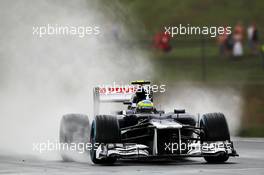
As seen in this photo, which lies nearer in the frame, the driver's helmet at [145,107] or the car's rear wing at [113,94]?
the driver's helmet at [145,107]

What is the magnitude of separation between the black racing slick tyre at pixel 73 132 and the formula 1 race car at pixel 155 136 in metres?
0.84

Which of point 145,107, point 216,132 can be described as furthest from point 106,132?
point 216,132

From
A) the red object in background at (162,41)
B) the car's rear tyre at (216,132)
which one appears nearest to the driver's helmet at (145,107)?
the car's rear tyre at (216,132)

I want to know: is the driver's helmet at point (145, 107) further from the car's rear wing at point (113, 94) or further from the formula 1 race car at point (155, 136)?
the car's rear wing at point (113, 94)

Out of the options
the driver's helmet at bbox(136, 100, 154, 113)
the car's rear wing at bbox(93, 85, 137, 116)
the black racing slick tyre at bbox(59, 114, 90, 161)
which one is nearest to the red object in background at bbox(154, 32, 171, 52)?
the car's rear wing at bbox(93, 85, 137, 116)

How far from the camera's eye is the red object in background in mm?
50194

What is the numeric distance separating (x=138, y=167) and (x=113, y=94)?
15.5ft

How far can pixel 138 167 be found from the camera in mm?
19828

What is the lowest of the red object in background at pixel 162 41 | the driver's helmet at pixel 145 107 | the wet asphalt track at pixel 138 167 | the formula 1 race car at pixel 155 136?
the wet asphalt track at pixel 138 167

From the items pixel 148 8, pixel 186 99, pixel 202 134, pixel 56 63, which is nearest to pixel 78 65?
pixel 56 63

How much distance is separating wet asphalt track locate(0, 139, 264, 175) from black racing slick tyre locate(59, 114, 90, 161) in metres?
0.83

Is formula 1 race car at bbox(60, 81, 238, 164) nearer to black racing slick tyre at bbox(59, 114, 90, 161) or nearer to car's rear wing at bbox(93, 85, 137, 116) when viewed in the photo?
black racing slick tyre at bbox(59, 114, 90, 161)

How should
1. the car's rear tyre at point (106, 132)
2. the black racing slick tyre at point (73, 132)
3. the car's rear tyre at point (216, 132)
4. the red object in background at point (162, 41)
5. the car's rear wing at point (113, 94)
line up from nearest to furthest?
the car's rear tyre at point (106, 132) < the car's rear tyre at point (216, 132) < the black racing slick tyre at point (73, 132) < the car's rear wing at point (113, 94) < the red object in background at point (162, 41)

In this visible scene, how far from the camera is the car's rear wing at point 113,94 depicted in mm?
24141
